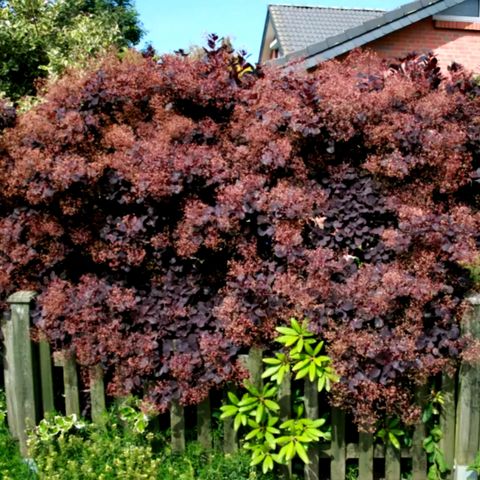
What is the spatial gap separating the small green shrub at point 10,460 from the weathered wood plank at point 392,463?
184 centimetres

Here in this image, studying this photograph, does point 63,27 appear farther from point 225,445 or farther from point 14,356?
point 225,445

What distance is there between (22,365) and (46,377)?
15 cm

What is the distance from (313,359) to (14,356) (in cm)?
162

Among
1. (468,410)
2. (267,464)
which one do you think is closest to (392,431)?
(468,410)

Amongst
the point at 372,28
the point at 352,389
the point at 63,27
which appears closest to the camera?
the point at 352,389

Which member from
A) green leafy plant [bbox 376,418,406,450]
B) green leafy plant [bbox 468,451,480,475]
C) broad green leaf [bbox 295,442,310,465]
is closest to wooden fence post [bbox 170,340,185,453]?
broad green leaf [bbox 295,442,310,465]

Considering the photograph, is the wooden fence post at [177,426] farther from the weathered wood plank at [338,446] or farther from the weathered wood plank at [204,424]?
the weathered wood plank at [338,446]

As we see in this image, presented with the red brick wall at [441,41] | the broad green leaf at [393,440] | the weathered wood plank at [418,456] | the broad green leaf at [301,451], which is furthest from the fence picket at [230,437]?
the red brick wall at [441,41]

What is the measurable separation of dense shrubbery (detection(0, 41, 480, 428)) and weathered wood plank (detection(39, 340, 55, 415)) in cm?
12

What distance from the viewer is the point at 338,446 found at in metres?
2.74

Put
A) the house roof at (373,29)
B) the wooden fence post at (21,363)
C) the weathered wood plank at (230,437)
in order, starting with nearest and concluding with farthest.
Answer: the weathered wood plank at (230,437) < the wooden fence post at (21,363) < the house roof at (373,29)

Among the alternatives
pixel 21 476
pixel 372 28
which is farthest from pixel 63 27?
pixel 21 476

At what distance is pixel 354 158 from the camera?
9.65ft

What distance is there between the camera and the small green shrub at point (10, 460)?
9.20 ft
